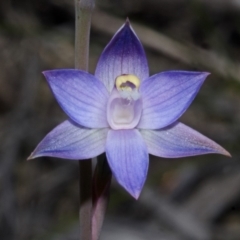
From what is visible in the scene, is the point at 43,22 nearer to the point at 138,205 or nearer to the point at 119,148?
the point at 138,205

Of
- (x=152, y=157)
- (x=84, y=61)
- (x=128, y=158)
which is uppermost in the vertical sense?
(x=84, y=61)

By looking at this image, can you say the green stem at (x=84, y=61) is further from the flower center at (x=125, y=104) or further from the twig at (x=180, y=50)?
the twig at (x=180, y=50)

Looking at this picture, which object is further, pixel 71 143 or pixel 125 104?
pixel 125 104

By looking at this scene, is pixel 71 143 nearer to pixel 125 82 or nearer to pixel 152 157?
pixel 125 82

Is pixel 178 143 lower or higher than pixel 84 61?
lower

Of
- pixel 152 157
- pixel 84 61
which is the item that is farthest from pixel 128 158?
pixel 152 157

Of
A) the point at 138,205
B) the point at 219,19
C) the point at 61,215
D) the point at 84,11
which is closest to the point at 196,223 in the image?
the point at 138,205

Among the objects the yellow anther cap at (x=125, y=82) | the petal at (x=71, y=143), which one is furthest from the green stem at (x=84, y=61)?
the yellow anther cap at (x=125, y=82)
